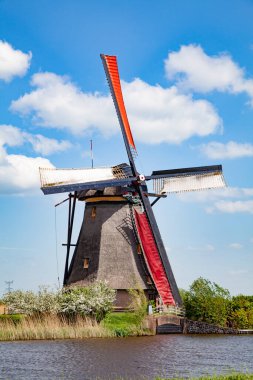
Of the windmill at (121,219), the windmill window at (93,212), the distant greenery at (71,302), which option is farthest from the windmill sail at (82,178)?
the distant greenery at (71,302)

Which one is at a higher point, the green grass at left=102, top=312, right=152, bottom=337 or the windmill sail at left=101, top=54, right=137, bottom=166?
the windmill sail at left=101, top=54, right=137, bottom=166

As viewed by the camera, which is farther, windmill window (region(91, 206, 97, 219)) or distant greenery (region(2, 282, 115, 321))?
windmill window (region(91, 206, 97, 219))

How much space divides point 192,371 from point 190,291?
59.9 ft

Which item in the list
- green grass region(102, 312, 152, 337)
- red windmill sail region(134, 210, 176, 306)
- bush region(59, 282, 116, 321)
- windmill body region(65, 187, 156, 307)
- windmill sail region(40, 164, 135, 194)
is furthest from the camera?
windmill body region(65, 187, 156, 307)

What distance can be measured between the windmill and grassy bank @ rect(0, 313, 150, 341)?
8.26 ft

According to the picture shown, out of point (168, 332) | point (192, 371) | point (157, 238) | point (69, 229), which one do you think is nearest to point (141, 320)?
point (168, 332)

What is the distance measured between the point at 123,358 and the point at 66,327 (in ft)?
30.3

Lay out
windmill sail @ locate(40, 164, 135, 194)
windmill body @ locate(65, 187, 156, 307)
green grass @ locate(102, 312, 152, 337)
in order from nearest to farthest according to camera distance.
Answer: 1. green grass @ locate(102, 312, 152, 337)
2. windmill sail @ locate(40, 164, 135, 194)
3. windmill body @ locate(65, 187, 156, 307)

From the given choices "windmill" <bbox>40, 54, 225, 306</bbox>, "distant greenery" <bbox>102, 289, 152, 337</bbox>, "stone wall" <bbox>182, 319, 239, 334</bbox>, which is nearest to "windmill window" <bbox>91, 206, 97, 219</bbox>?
"windmill" <bbox>40, 54, 225, 306</bbox>

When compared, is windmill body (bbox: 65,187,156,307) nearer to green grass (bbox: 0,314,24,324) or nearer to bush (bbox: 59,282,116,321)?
bush (bbox: 59,282,116,321)

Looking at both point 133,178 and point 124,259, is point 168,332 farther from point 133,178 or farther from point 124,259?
point 133,178

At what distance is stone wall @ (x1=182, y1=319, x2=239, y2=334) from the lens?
37.1 m

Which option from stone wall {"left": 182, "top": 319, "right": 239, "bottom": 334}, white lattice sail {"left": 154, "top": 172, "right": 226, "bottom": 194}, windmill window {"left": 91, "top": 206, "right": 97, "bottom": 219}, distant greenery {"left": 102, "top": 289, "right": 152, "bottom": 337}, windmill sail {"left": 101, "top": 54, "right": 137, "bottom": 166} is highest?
windmill sail {"left": 101, "top": 54, "right": 137, "bottom": 166}

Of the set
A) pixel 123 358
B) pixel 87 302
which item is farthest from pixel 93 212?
pixel 123 358
